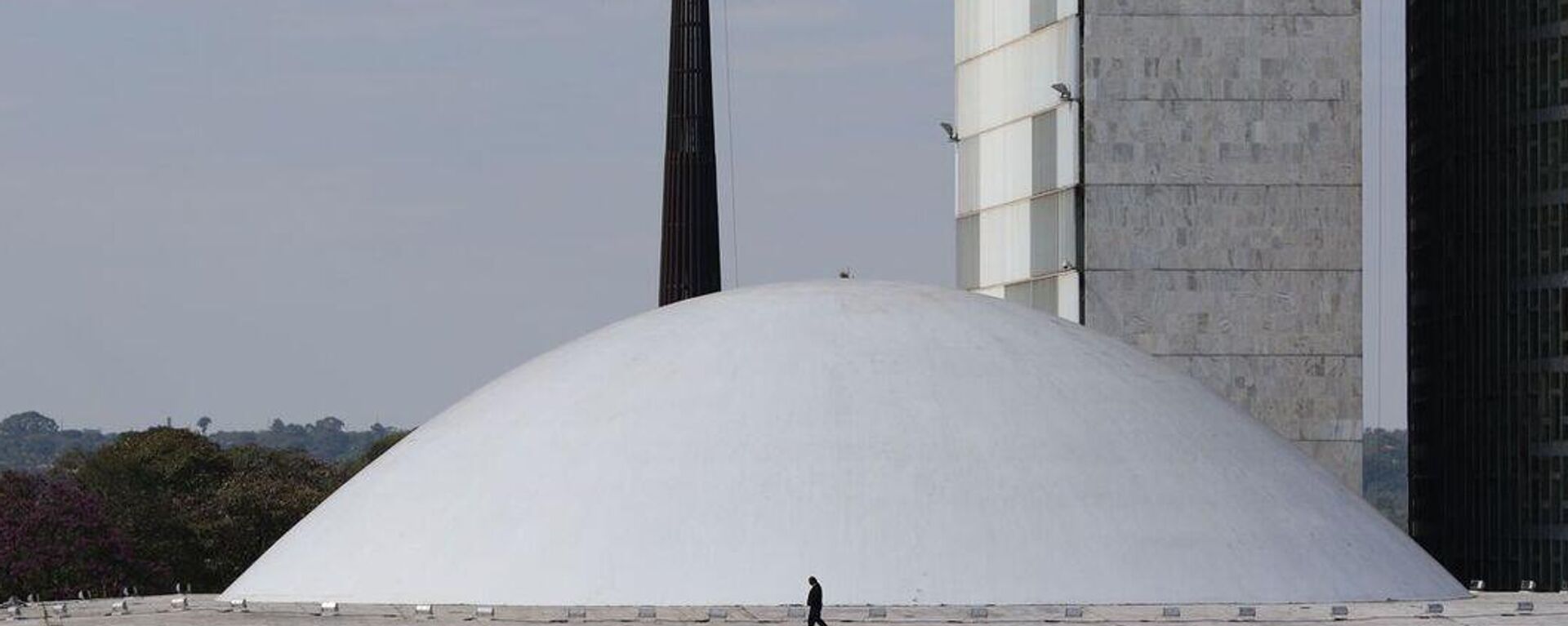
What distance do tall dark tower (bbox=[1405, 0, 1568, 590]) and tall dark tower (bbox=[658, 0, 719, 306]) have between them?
176 ft

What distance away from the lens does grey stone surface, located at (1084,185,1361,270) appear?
102 meters

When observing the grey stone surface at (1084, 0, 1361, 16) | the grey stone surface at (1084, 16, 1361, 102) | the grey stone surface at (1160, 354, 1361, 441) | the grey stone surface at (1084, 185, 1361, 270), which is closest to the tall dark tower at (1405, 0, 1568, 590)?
the grey stone surface at (1084, 185, 1361, 270)

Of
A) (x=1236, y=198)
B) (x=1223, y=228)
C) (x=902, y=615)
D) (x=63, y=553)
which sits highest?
(x=1236, y=198)

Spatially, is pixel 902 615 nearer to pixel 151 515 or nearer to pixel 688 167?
pixel 151 515

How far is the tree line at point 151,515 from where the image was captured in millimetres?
114312

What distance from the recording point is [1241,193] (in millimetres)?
102500

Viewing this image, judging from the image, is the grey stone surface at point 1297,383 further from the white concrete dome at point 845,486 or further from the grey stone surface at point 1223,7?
the white concrete dome at point 845,486

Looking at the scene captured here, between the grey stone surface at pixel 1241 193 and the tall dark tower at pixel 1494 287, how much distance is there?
882 centimetres

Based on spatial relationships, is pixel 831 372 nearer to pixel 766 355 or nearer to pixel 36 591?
pixel 766 355

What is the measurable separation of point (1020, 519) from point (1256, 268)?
120 feet

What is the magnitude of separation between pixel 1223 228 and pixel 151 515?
49.1m

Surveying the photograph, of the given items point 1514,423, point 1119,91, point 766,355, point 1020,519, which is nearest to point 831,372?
point 766,355

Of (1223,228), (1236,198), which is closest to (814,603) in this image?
(1223,228)

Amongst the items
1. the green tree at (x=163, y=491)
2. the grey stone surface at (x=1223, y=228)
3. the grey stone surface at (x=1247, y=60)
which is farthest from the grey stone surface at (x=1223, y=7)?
the green tree at (x=163, y=491)
